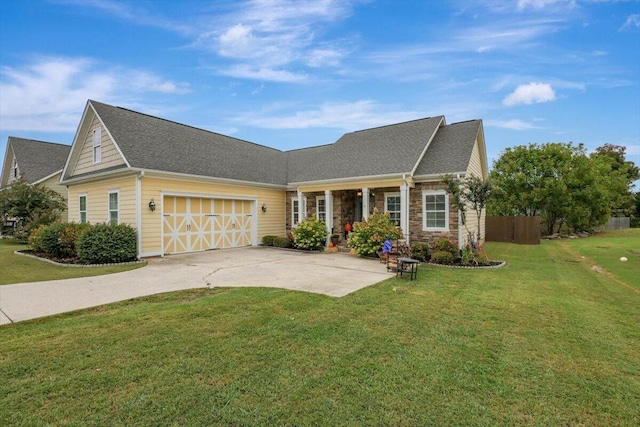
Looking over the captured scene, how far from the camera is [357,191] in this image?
16281 millimetres

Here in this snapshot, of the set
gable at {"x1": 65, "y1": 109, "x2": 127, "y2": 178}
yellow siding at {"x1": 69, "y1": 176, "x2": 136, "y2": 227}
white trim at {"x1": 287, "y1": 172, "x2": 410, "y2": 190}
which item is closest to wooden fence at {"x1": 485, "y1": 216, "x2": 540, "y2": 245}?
white trim at {"x1": 287, "y1": 172, "x2": 410, "y2": 190}

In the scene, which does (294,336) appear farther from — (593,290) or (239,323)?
(593,290)

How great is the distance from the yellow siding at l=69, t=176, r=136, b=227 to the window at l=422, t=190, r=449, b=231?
11.2m

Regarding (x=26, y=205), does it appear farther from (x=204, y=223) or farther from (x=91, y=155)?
(x=204, y=223)

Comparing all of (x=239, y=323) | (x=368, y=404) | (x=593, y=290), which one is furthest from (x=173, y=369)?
(x=593, y=290)

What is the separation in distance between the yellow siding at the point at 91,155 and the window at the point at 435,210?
1195cm

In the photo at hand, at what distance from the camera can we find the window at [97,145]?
13.4 meters

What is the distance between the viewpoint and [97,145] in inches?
536

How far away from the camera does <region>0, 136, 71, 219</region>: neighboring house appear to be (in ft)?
68.5

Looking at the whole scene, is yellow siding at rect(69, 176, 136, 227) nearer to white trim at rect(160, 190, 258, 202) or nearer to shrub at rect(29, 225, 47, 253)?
white trim at rect(160, 190, 258, 202)

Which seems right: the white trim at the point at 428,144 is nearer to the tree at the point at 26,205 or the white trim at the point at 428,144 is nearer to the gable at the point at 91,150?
the gable at the point at 91,150

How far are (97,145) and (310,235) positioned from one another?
1002 centimetres

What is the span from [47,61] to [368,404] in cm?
1833

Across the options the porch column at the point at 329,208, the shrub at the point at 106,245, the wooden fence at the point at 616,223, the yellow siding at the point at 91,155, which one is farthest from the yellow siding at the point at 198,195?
the wooden fence at the point at 616,223
